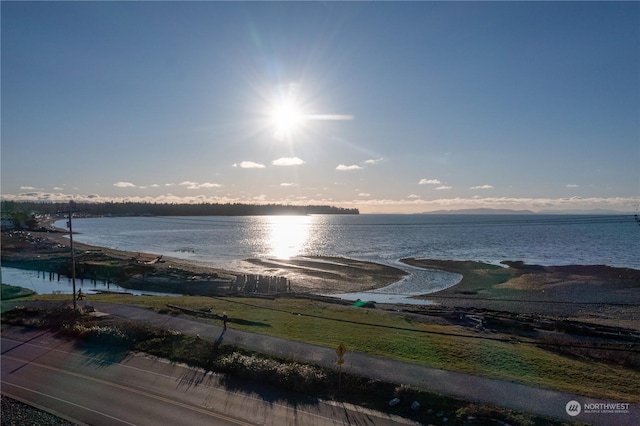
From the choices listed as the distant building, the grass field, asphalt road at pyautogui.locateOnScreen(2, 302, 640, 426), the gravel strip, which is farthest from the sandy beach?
the distant building

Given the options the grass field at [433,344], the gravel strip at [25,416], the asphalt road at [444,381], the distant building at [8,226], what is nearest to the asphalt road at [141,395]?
the gravel strip at [25,416]

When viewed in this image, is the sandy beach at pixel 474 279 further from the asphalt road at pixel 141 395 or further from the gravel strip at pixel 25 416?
the gravel strip at pixel 25 416

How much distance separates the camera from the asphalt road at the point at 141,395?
14336 mm

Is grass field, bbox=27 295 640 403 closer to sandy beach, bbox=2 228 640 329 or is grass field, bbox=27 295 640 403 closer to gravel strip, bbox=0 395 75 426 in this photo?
gravel strip, bbox=0 395 75 426

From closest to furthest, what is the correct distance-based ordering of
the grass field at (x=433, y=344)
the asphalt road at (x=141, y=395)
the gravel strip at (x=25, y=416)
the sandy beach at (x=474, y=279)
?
the asphalt road at (x=141, y=395), the gravel strip at (x=25, y=416), the grass field at (x=433, y=344), the sandy beach at (x=474, y=279)

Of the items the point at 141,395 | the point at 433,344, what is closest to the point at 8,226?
the point at 141,395

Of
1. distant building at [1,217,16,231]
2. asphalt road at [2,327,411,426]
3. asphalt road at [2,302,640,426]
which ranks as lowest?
asphalt road at [2,327,411,426]

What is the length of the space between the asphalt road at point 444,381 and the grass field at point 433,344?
0.73 meters

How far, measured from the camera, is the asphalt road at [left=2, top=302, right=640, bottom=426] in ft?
45.1

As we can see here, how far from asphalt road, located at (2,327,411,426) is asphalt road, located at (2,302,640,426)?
4.64 feet

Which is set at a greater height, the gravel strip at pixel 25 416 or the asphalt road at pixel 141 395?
the asphalt road at pixel 141 395

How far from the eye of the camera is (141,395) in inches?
632

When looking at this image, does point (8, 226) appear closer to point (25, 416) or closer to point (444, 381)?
point (25, 416)

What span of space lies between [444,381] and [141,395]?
11.6 meters
